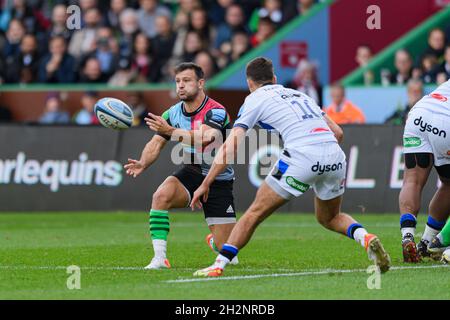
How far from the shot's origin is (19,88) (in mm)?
25547

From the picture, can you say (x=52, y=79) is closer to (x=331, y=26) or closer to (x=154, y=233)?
(x=331, y=26)

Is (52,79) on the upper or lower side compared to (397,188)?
upper

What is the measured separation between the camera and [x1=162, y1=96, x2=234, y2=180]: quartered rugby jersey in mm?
12078

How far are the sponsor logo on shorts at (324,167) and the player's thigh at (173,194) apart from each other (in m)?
2.14

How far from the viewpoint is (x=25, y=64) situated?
2702 cm

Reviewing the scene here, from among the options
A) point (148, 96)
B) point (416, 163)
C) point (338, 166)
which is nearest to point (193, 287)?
point (338, 166)

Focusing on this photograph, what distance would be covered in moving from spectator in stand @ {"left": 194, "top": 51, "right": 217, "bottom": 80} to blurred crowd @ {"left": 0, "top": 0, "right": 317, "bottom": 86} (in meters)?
0.02

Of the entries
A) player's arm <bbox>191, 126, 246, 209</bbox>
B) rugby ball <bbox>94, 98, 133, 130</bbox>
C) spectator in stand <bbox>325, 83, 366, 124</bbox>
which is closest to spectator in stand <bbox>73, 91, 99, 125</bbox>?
spectator in stand <bbox>325, 83, 366, 124</bbox>

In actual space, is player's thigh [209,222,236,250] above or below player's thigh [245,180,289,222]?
below

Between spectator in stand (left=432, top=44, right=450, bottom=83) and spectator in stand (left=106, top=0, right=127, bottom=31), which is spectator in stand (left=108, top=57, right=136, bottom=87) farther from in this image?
spectator in stand (left=432, top=44, right=450, bottom=83)

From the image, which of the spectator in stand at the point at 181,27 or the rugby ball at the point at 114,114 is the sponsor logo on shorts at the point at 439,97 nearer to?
the rugby ball at the point at 114,114

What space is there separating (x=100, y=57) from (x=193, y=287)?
1696cm

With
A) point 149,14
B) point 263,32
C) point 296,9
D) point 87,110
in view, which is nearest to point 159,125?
point 87,110

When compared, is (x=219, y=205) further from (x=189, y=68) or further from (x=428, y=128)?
(x=428, y=128)
